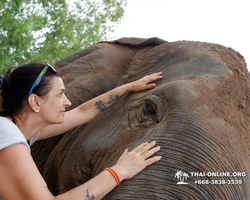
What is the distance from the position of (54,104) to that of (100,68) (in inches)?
52.8

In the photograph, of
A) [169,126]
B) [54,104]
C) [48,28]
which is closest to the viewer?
[169,126]

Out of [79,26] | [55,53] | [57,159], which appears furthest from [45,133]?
[79,26]

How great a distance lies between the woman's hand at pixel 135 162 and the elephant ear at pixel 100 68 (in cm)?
141

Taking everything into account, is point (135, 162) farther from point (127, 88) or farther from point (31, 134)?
point (127, 88)

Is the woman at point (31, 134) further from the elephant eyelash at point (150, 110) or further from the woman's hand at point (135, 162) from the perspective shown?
the elephant eyelash at point (150, 110)

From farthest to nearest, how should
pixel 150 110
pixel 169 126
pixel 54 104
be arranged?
pixel 150 110
pixel 54 104
pixel 169 126

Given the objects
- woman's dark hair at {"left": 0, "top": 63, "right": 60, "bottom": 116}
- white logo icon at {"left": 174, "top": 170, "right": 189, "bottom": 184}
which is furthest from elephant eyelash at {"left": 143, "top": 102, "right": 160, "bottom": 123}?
woman's dark hair at {"left": 0, "top": 63, "right": 60, "bottom": 116}

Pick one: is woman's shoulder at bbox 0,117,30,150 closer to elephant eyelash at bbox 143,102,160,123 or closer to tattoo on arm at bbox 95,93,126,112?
elephant eyelash at bbox 143,102,160,123

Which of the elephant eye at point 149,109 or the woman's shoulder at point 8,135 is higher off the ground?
the woman's shoulder at point 8,135

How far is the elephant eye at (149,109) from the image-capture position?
2.75 meters

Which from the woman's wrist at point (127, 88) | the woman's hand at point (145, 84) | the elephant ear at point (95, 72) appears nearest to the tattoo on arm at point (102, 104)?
the woman's wrist at point (127, 88)

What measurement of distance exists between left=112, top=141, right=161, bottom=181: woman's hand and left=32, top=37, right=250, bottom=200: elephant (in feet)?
0.12

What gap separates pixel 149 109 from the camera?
2.78 metres

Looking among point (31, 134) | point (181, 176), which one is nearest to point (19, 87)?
point (31, 134)
